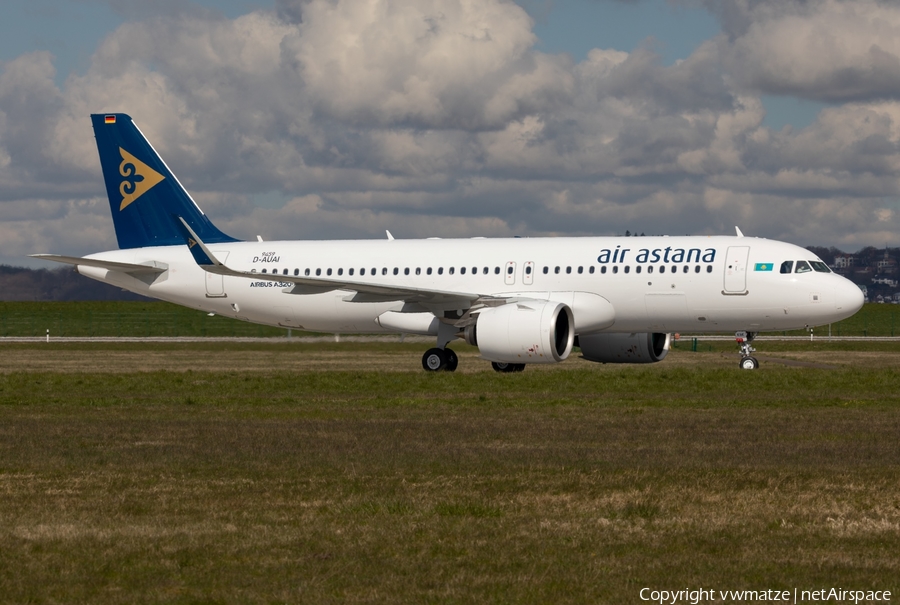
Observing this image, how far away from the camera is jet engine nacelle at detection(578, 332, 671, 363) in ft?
110

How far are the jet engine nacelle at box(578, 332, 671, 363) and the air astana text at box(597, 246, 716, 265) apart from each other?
9.58ft

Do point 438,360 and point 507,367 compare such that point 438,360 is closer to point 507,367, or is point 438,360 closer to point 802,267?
point 507,367

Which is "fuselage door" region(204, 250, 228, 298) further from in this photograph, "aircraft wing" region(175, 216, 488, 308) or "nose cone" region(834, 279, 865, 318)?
"nose cone" region(834, 279, 865, 318)

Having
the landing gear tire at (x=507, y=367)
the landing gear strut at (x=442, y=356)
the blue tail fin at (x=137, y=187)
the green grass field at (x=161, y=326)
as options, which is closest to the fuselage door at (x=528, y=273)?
the landing gear strut at (x=442, y=356)

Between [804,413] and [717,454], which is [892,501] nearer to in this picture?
[717,454]

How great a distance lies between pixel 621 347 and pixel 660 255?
368cm

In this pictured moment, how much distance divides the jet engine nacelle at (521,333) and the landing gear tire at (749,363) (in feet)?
17.4

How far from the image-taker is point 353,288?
3059 cm

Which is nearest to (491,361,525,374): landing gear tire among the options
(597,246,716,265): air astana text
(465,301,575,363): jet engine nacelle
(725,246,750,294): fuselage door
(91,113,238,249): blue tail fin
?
(465,301,575,363): jet engine nacelle

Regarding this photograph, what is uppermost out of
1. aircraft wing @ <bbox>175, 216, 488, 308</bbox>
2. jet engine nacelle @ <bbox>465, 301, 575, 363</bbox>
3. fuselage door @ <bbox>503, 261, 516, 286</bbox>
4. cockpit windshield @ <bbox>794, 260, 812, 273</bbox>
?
cockpit windshield @ <bbox>794, 260, 812, 273</bbox>

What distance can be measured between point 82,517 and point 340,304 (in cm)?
2333

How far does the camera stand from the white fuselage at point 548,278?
3036 cm

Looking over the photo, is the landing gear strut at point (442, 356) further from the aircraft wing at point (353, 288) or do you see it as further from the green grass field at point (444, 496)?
the green grass field at point (444, 496)

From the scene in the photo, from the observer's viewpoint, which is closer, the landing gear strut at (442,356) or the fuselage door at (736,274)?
the fuselage door at (736,274)
